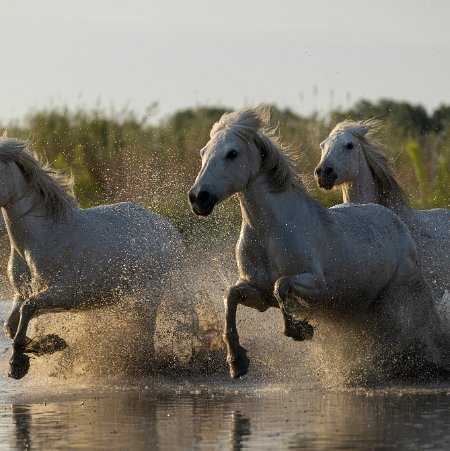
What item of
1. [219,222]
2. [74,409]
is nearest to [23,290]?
[74,409]

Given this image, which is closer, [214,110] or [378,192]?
[378,192]

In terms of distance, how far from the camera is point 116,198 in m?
20.5

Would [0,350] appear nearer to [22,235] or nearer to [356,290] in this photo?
[22,235]

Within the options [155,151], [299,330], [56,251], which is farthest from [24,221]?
[155,151]

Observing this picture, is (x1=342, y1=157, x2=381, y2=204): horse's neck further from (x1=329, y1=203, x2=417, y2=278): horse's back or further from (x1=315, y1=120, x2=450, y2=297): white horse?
(x1=329, y1=203, x2=417, y2=278): horse's back

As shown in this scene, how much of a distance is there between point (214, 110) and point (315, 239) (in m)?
33.1

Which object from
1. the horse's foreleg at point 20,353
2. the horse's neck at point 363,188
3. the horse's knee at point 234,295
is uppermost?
the horse's neck at point 363,188

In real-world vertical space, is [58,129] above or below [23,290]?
above

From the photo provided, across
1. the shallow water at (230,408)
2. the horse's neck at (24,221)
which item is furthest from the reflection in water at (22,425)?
the horse's neck at (24,221)

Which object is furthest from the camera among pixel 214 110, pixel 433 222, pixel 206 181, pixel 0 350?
pixel 214 110

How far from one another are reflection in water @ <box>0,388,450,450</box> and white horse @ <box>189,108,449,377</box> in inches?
19.5

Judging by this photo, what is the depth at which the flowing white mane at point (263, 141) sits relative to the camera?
9.64m

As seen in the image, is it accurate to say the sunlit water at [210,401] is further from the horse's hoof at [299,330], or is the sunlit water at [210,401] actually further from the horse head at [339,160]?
the horse head at [339,160]

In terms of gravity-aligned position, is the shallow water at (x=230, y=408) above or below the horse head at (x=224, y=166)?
below
